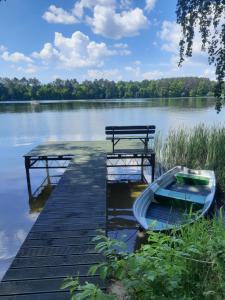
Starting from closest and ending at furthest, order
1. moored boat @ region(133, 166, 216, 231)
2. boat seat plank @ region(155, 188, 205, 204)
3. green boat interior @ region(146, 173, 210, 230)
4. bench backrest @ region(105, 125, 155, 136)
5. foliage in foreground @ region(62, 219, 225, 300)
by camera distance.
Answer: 1. foliage in foreground @ region(62, 219, 225, 300)
2. moored boat @ region(133, 166, 216, 231)
3. green boat interior @ region(146, 173, 210, 230)
4. boat seat plank @ region(155, 188, 205, 204)
5. bench backrest @ region(105, 125, 155, 136)

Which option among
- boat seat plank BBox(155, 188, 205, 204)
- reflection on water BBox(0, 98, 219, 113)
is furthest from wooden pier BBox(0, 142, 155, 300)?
reflection on water BBox(0, 98, 219, 113)

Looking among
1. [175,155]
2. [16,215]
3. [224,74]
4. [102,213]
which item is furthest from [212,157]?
[16,215]

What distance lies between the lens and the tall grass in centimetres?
783

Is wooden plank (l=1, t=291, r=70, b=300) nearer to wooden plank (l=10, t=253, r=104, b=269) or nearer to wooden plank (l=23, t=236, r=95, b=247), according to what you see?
wooden plank (l=10, t=253, r=104, b=269)

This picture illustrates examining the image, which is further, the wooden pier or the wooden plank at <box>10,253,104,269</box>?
the wooden plank at <box>10,253,104,269</box>

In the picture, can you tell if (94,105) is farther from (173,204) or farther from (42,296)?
(42,296)

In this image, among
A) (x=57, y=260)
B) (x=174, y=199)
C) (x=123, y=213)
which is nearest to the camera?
(x=57, y=260)

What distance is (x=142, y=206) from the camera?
5020mm

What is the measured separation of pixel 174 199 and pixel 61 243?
8.61 feet

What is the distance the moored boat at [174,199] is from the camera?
15.4 feet

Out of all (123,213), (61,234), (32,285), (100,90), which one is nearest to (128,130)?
(123,213)

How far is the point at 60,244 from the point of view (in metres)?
3.28

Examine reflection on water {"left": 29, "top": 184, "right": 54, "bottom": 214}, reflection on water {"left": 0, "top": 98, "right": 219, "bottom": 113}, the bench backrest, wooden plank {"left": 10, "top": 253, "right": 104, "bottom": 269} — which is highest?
the bench backrest

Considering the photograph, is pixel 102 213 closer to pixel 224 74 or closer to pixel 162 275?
pixel 162 275
